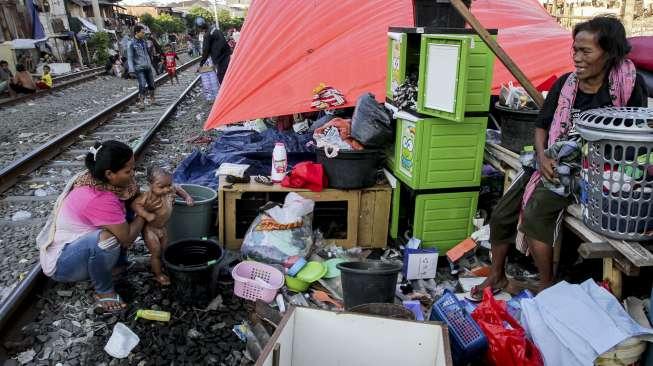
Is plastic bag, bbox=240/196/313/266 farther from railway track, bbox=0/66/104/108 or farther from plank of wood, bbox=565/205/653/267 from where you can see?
railway track, bbox=0/66/104/108

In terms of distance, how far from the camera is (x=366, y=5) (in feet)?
21.6

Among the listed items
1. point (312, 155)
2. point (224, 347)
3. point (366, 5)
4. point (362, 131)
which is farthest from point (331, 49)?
point (224, 347)

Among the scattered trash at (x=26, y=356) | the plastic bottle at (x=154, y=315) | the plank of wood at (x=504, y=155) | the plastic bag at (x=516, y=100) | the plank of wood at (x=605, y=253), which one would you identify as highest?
the plastic bag at (x=516, y=100)

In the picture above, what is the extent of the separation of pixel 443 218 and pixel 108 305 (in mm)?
2639

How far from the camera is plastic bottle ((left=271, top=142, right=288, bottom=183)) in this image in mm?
4105

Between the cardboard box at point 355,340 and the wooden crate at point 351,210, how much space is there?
2042mm

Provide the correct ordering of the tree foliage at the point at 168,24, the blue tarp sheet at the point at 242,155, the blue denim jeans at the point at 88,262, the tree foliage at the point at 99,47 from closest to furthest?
the blue denim jeans at the point at 88,262, the blue tarp sheet at the point at 242,155, the tree foliage at the point at 99,47, the tree foliage at the point at 168,24

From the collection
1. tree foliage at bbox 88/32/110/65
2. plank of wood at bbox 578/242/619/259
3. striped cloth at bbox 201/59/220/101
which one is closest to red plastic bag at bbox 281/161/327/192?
plank of wood at bbox 578/242/619/259

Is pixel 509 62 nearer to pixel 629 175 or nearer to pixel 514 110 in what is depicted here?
pixel 514 110

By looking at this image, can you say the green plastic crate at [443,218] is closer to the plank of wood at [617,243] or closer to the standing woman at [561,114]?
the standing woman at [561,114]

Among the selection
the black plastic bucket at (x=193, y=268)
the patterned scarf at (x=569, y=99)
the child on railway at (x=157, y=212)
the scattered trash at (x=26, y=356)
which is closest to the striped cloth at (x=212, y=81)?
the child on railway at (x=157, y=212)

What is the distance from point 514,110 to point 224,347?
2853 millimetres

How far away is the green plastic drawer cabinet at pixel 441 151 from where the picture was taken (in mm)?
3607

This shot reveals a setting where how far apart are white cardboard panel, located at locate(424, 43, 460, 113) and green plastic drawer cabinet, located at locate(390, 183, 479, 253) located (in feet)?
2.45
